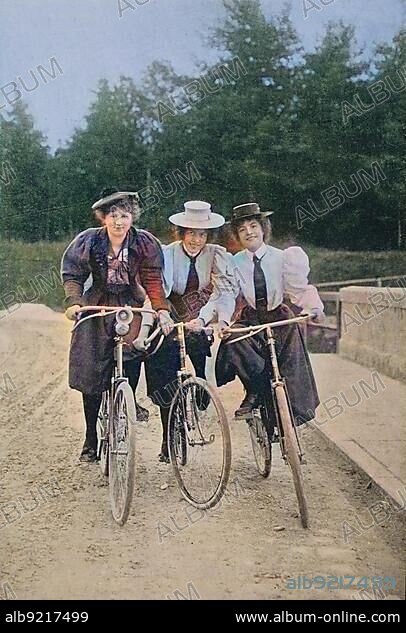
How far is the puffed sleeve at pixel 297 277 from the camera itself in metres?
4.86

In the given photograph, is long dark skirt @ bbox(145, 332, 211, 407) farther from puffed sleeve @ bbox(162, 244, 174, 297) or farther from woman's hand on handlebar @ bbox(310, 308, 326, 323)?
woman's hand on handlebar @ bbox(310, 308, 326, 323)

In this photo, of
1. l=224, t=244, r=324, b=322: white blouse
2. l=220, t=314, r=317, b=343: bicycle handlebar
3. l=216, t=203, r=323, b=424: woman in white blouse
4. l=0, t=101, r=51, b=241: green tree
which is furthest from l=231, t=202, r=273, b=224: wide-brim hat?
l=0, t=101, r=51, b=241: green tree

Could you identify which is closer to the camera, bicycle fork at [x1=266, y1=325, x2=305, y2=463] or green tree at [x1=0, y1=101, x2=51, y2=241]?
bicycle fork at [x1=266, y1=325, x2=305, y2=463]

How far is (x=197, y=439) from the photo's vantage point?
186 inches

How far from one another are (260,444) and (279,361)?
43 cm

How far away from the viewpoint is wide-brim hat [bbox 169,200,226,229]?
15.7 feet

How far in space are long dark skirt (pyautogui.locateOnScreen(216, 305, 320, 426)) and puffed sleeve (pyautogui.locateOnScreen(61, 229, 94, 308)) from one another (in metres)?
0.77

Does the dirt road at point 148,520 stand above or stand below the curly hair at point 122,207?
below

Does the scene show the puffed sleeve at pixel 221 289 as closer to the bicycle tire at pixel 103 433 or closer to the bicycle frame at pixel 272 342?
the bicycle frame at pixel 272 342

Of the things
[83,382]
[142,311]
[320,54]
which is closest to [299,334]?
[142,311]
